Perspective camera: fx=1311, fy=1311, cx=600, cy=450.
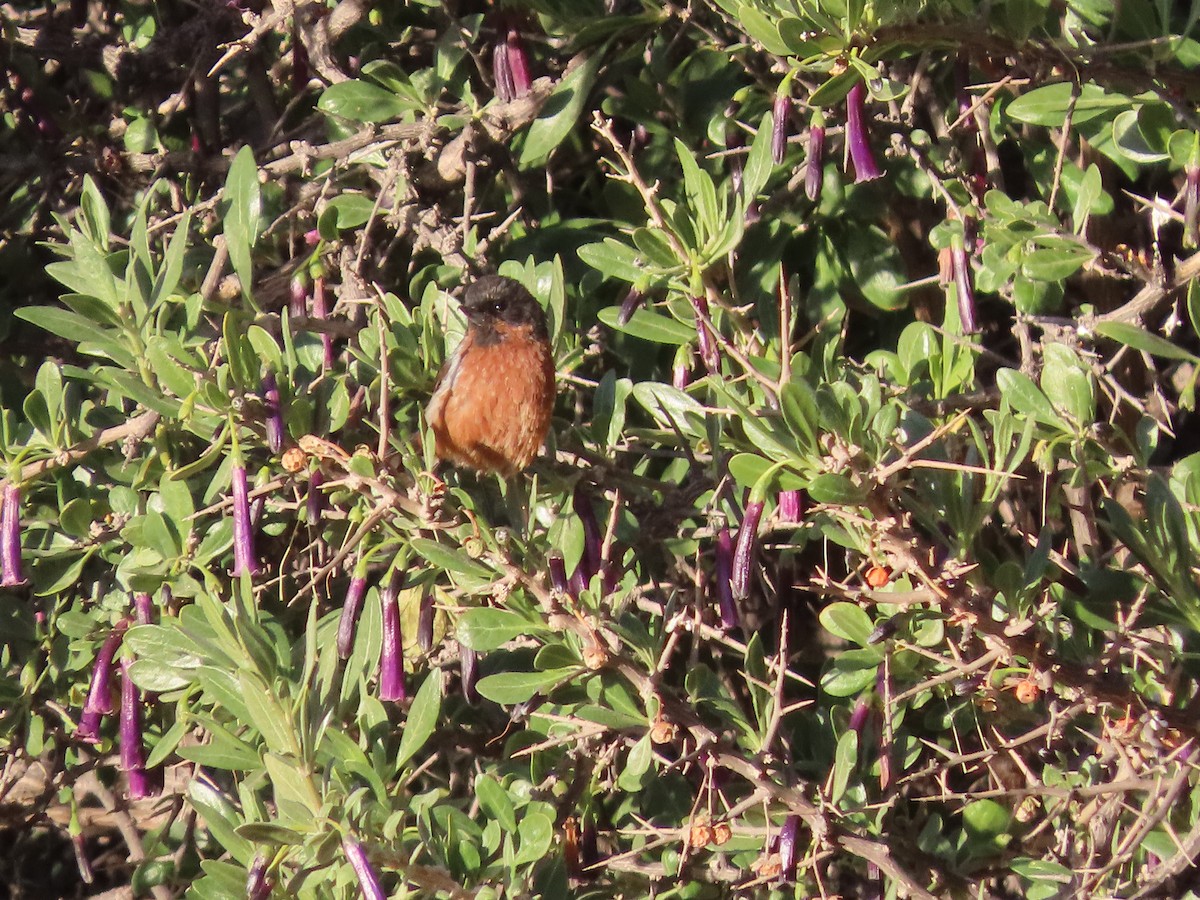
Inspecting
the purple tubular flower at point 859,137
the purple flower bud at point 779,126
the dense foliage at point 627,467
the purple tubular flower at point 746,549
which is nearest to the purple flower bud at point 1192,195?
the dense foliage at point 627,467

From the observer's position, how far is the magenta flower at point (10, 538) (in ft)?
8.71

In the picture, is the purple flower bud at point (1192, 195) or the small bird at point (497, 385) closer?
the purple flower bud at point (1192, 195)

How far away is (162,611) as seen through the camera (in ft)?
9.37

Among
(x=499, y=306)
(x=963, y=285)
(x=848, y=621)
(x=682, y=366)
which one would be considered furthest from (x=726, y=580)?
(x=499, y=306)

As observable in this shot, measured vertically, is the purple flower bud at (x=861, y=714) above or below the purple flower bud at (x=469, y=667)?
below

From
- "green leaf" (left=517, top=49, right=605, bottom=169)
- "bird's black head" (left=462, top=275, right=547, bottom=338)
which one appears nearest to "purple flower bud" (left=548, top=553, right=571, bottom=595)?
"bird's black head" (left=462, top=275, right=547, bottom=338)

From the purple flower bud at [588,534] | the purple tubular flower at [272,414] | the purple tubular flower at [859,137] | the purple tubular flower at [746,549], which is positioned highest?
the purple tubular flower at [859,137]

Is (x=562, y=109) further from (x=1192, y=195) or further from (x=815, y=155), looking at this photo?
(x=1192, y=195)

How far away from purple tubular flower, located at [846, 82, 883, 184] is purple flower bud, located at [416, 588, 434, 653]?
4.12ft

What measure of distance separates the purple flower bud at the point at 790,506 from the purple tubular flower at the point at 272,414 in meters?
0.98

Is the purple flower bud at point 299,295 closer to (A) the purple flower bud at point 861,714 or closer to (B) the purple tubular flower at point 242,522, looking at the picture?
(B) the purple tubular flower at point 242,522

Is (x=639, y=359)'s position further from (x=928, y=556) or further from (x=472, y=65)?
(x=928, y=556)

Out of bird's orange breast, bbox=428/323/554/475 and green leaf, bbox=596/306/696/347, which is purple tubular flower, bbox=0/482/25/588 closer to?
bird's orange breast, bbox=428/323/554/475

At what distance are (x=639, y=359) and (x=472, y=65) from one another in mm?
965
